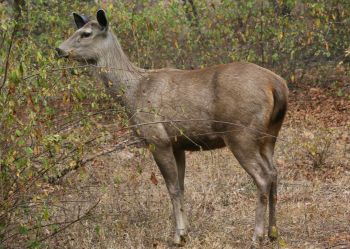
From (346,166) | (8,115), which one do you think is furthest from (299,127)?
(8,115)

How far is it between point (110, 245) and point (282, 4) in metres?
9.02

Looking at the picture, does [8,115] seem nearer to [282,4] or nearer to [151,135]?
[151,135]

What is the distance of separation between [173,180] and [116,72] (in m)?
1.48

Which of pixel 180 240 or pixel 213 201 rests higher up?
pixel 180 240

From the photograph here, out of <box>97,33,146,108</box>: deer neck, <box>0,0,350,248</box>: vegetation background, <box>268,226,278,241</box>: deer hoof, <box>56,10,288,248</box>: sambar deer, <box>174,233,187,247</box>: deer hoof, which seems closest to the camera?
<box>268,226,278,241</box>: deer hoof

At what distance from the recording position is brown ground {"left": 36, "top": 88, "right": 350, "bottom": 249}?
761 cm

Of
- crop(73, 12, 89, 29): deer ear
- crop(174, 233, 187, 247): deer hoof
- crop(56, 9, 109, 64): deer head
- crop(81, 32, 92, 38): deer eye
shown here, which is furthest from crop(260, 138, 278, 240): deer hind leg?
crop(73, 12, 89, 29): deer ear

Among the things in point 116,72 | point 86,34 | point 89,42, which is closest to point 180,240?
point 116,72

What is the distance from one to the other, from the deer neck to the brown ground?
2.84 ft

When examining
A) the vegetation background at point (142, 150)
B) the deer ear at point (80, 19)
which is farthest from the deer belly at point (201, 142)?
the deer ear at point (80, 19)

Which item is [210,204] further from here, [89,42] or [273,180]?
[89,42]

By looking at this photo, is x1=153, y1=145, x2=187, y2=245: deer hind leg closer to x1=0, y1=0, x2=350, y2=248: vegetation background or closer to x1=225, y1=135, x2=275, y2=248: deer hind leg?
x1=0, y1=0, x2=350, y2=248: vegetation background

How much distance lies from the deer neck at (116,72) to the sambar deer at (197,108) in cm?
1

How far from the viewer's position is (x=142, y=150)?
650 cm
